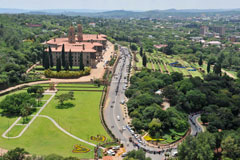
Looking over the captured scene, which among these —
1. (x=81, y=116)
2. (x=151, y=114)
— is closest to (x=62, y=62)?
(x=81, y=116)

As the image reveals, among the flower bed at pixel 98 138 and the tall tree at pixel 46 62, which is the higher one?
the tall tree at pixel 46 62

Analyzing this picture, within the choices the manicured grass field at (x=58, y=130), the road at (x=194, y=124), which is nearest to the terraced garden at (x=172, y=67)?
the road at (x=194, y=124)

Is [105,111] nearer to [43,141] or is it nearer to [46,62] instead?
[43,141]

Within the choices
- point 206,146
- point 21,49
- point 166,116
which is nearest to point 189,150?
point 206,146

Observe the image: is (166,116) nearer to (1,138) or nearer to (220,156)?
(220,156)

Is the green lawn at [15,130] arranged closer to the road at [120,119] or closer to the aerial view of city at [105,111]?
the aerial view of city at [105,111]
